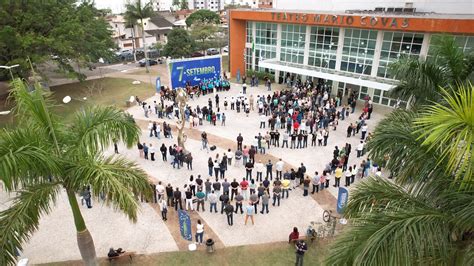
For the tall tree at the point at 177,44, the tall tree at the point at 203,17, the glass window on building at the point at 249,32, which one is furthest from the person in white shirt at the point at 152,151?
the tall tree at the point at 203,17

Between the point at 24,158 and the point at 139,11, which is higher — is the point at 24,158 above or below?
below

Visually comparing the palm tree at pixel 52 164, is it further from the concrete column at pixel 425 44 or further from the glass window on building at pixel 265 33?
the glass window on building at pixel 265 33

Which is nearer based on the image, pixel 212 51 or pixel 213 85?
pixel 213 85

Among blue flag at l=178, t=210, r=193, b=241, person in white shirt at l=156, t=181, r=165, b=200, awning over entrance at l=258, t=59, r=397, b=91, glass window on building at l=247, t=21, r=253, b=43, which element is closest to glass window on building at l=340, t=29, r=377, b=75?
awning over entrance at l=258, t=59, r=397, b=91

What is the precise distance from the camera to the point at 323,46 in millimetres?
29859

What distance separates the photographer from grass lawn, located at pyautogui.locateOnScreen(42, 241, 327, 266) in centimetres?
1082

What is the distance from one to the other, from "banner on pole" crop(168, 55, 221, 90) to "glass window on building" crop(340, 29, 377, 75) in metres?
11.3

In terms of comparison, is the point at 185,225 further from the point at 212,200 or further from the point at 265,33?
the point at 265,33

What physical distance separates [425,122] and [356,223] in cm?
191

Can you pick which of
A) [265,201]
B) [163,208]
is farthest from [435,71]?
[163,208]

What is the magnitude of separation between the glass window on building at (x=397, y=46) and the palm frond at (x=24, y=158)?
76.7 ft

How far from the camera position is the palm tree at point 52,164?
5.78 meters

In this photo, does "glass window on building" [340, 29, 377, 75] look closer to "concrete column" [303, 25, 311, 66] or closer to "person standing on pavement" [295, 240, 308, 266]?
"concrete column" [303, 25, 311, 66]

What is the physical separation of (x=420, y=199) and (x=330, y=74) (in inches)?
960
